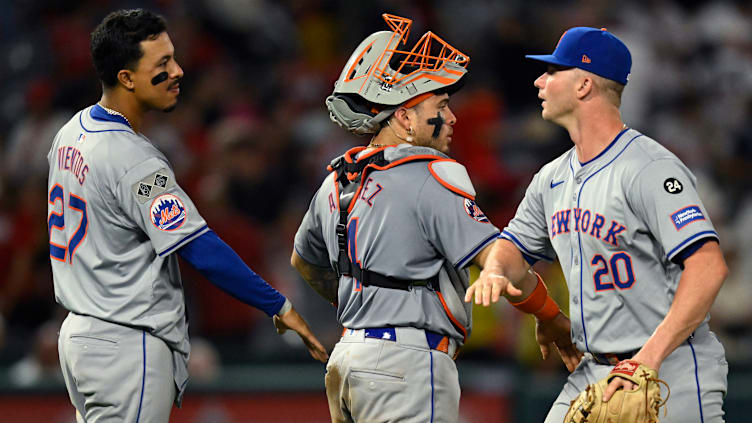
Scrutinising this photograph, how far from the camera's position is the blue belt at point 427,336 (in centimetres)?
422

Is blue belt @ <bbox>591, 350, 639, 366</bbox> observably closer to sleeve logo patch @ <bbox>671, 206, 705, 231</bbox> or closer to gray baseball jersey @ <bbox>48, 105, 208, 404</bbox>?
sleeve logo patch @ <bbox>671, 206, 705, 231</bbox>

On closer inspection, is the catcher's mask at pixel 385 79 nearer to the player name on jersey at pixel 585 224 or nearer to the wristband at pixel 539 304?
the player name on jersey at pixel 585 224

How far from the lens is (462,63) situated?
457 cm

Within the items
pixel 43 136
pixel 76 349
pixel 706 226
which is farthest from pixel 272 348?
pixel 706 226

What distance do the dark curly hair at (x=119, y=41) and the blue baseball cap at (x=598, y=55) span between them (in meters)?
1.71

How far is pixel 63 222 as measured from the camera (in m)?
4.37

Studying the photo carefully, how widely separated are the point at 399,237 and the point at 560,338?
2.96 feet

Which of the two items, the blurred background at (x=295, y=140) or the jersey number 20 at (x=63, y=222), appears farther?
the blurred background at (x=295, y=140)

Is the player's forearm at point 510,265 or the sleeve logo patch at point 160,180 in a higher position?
the sleeve logo patch at point 160,180

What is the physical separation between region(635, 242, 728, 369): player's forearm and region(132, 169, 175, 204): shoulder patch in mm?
1914

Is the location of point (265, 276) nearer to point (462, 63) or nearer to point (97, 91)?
point (97, 91)

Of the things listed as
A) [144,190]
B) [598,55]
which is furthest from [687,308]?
[144,190]

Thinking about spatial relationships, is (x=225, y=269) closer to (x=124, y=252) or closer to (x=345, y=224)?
(x=124, y=252)

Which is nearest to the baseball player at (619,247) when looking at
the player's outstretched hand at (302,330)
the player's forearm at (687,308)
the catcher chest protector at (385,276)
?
the player's forearm at (687,308)
